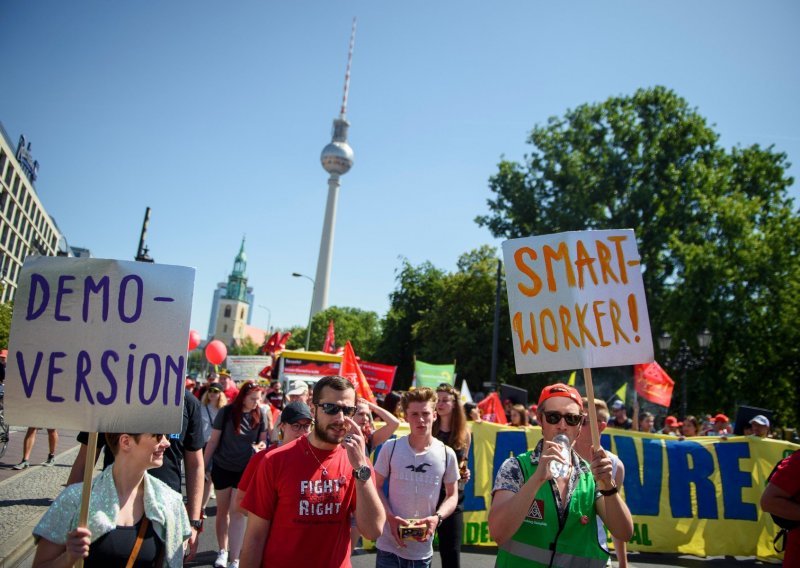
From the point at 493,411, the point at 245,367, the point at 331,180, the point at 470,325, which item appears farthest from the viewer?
the point at 331,180

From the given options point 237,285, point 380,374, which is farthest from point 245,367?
point 237,285

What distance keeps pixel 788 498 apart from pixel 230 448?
15.4 feet

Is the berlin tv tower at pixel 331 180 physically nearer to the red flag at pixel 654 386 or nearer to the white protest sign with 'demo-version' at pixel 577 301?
the red flag at pixel 654 386

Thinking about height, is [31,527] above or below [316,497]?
below

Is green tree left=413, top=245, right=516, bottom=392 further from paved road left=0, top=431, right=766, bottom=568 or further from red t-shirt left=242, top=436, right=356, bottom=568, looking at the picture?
red t-shirt left=242, top=436, right=356, bottom=568

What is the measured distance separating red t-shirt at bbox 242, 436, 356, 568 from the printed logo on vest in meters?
0.87

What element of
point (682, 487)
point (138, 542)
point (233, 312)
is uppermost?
point (233, 312)

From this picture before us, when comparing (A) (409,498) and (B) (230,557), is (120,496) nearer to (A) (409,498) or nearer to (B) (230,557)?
(A) (409,498)

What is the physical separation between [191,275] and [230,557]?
3.72 m

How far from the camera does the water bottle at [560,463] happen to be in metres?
2.49

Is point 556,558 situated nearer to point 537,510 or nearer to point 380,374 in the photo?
point 537,510

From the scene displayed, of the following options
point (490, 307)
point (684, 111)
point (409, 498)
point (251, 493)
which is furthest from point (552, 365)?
point (490, 307)

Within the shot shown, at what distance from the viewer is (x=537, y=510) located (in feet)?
8.69

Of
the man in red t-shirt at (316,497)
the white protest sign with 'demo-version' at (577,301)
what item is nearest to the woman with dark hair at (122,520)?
the man in red t-shirt at (316,497)
